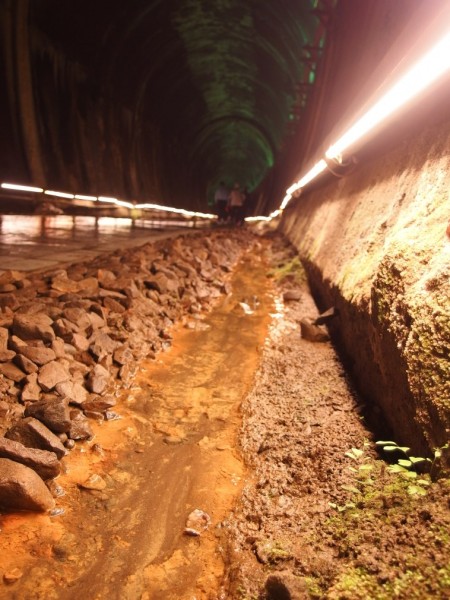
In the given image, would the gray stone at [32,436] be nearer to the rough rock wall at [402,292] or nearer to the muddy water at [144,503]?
the muddy water at [144,503]

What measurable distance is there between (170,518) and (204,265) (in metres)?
5.68

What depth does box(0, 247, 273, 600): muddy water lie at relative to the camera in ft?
5.31

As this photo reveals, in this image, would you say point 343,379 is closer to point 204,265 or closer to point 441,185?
point 441,185

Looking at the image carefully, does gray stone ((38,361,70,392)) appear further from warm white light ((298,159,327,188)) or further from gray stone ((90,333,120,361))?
warm white light ((298,159,327,188))

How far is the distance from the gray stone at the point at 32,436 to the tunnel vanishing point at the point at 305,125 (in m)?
1.84

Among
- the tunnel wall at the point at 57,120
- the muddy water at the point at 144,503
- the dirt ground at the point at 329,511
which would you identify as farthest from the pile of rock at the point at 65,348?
the tunnel wall at the point at 57,120

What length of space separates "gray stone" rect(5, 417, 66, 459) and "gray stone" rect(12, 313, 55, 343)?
2.85 ft

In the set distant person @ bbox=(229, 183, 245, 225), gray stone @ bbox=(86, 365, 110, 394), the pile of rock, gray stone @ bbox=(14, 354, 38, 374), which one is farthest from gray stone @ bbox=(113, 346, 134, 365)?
distant person @ bbox=(229, 183, 245, 225)

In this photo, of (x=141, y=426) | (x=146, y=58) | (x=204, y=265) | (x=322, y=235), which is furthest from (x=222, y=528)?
(x=146, y=58)

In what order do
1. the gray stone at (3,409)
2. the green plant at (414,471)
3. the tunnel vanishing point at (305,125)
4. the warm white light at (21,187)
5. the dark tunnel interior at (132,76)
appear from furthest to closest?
the dark tunnel interior at (132,76) → the warm white light at (21,187) → the gray stone at (3,409) → the tunnel vanishing point at (305,125) → the green plant at (414,471)

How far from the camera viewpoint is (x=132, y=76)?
1366cm

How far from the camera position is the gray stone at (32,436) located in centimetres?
220

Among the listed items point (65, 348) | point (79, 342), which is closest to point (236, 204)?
point (79, 342)

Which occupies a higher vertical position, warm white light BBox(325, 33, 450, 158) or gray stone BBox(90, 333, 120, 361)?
warm white light BBox(325, 33, 450, 158)
